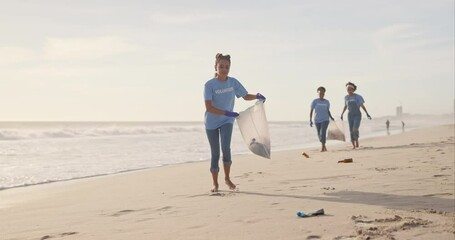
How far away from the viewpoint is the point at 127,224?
3.76 metres

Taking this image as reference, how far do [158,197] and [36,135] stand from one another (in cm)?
2985

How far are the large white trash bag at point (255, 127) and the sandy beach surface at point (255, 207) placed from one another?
0.59 meters

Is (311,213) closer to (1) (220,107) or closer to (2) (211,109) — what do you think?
(2) (211,109)

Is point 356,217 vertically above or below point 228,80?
below

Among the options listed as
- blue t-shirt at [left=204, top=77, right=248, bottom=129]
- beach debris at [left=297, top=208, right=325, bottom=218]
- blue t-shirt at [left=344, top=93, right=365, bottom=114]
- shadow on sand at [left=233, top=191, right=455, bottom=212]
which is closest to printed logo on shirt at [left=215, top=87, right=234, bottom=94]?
blue t-shirt at [left=204, top=77, right=248, bottom=129]

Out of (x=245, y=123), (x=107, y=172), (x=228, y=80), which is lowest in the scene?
(x=107, y=172)

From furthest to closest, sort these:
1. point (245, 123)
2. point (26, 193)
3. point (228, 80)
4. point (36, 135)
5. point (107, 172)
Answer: point (36, 135) < point (107, 172) < point (26, 193) < point (245, 123) < point (228, 80)

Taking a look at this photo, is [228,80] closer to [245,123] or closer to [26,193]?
[245,123]

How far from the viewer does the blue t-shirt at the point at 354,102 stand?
12.6 meters

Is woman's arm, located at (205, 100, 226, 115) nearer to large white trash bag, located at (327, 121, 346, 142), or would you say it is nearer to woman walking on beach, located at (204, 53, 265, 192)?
woman walking on beach, located at (204, 53, 265, 192)

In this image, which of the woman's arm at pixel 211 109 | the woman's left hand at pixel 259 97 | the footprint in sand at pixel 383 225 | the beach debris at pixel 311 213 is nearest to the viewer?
the footprint in sand at pixel 383 225

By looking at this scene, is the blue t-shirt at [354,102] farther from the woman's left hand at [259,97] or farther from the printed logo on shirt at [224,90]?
the printed logo on shirt at [224,90]

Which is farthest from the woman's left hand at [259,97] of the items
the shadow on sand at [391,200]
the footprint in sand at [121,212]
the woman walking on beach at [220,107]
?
the footprint in sand at [121,212]

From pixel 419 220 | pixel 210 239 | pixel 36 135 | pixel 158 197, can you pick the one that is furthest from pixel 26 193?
pixel 36 135
